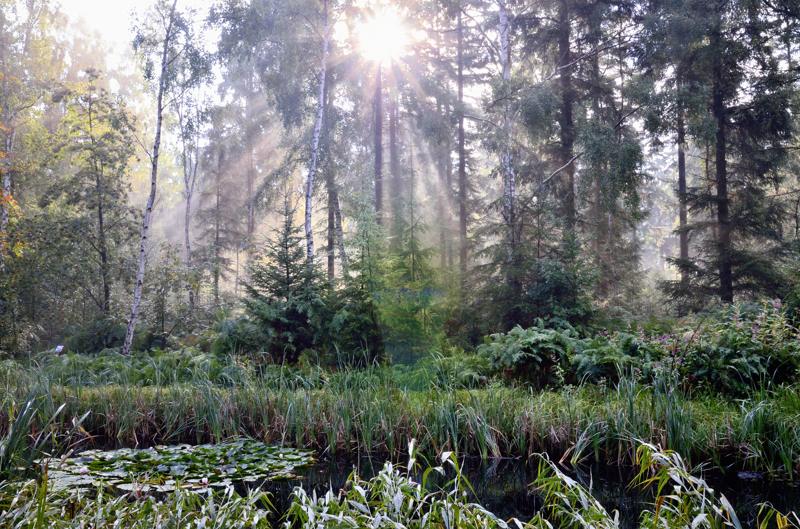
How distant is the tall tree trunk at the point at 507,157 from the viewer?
10.5 meters

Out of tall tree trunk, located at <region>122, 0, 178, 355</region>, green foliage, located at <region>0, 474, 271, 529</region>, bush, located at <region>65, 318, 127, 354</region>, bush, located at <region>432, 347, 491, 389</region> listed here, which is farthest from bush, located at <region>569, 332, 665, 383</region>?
bush, located at <region>65, 318, 127, 354</region>

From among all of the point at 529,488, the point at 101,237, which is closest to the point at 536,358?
the point at 529,488

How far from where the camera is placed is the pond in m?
3.67

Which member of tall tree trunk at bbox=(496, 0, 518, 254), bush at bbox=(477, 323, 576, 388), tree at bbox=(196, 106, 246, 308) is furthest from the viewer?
tree at bbox=(196, 106, 246, 308)

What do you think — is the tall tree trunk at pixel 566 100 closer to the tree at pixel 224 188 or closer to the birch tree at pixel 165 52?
the birch tree at pixel 165 52

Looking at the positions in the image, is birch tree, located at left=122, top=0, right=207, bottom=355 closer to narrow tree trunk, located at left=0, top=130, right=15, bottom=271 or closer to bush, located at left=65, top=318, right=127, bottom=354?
bush, located at left=65, top=318, right=127, bottom=354

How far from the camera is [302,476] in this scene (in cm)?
436

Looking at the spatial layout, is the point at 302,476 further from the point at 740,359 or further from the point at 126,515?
the point at 740,359

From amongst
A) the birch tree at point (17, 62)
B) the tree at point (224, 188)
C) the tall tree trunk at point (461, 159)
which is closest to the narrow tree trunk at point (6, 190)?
the birch tree at point (17, 62)

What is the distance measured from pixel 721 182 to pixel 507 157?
182 inches

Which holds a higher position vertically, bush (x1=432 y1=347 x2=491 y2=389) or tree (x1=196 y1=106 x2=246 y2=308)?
tree (x1=196 y1=106 x2=246 y2=308)

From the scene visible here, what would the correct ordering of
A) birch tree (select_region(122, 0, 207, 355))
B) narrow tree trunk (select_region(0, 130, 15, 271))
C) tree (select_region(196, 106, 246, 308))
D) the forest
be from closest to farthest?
the forest, narrow tree trunk (select_region(0, 130, 15, 271)), birch tree (select_region(122, 0, 207, 355)), tree (select_region(196, 106, 246, 308))

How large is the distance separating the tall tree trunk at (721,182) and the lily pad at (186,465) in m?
9.96

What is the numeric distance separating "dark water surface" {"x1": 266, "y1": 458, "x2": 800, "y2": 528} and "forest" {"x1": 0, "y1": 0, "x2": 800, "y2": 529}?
0.09 feet
